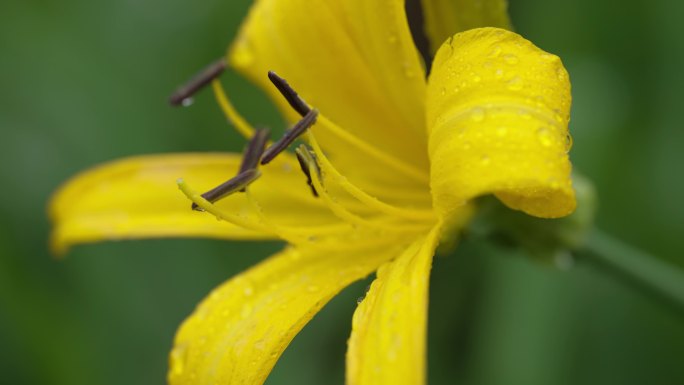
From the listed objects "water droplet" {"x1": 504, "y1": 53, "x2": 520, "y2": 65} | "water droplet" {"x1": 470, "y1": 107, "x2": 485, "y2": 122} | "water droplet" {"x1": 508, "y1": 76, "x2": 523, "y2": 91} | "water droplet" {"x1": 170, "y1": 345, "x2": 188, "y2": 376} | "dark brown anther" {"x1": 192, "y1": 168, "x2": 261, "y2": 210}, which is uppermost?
"water droplet" {"x1": 504, "y1": 53, "x2": 520, "y2": 65}

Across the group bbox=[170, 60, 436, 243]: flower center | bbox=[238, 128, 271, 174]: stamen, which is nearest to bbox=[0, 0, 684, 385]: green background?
bbox=[170, 60, 436, 243]: flower center

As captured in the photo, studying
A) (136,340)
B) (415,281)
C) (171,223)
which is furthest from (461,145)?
(136,340)

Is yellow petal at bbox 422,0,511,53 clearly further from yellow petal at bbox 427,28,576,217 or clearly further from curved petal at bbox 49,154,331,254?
curved petal at bbox 49,154,331,254

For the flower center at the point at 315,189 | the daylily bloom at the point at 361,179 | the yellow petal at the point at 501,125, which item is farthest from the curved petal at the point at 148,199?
the yellow petal at the point at 501,125

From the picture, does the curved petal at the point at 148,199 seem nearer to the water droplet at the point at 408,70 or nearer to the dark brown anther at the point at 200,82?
the dark brown anther at the point at 200,82

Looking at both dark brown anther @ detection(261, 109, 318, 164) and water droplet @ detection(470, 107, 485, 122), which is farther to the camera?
dark brown anther @ detection(261, 109, 318, 164)

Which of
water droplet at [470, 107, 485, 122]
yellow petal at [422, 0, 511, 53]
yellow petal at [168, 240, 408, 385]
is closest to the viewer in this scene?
water droplet at [470, 107, 485, 122]
